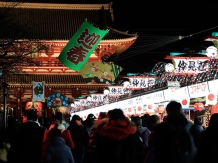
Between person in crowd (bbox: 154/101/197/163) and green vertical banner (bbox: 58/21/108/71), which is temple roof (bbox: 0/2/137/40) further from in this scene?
person in crowd (bbox: 154/101/197/163)

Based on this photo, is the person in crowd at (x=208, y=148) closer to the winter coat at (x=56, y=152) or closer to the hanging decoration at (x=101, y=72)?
the winter coat at (x=56, y=152)

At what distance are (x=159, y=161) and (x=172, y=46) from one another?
52.6 m

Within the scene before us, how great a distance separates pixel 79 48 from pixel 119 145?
485 inches

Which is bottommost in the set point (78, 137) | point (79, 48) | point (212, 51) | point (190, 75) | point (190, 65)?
point (78, 137)

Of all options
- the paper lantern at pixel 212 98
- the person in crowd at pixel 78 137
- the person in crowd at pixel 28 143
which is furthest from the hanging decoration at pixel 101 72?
the person in crowd at pixel 28 143

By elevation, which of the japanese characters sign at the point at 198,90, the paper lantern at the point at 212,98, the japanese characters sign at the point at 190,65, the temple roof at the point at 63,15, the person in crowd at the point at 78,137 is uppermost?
the temple roof at the point at 63,15

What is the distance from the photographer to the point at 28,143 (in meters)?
7.50

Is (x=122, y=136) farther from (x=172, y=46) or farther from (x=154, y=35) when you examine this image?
(x=172, y=46)

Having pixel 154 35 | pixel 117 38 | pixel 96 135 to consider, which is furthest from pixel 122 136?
pixel 154 35

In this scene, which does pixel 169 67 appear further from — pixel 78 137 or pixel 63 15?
pixel 63 15

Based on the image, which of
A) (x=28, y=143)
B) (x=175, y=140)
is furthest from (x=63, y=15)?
(x=175, y=140)

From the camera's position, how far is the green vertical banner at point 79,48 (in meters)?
18.0

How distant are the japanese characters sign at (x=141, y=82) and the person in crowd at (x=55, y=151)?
59.1 ft

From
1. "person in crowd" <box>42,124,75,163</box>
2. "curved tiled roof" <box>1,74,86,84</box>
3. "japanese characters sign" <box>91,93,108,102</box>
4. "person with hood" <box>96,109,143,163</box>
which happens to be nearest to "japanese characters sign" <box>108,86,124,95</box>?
"curved tiled roof" <box>1,74,86,84</box>
